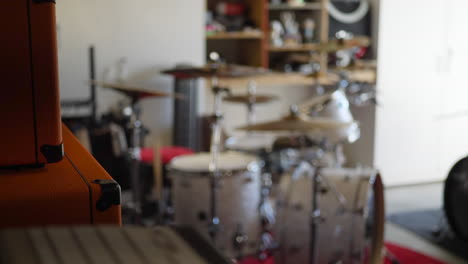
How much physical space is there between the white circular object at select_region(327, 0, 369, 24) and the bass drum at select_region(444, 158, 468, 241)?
6.84 ft

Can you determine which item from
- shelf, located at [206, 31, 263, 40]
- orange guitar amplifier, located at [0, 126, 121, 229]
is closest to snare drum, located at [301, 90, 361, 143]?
shelf, located at [206, 31, 263, 40]

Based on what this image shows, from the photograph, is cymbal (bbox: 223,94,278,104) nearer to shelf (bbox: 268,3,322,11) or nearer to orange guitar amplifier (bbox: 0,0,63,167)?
shelf (bbox: 268,3,322,11)

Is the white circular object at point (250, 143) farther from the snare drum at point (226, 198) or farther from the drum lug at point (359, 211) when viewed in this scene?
the drum lug at point (359, 211)

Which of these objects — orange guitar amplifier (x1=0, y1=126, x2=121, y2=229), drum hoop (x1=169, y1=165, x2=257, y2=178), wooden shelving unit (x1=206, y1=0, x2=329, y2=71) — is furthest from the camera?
wooden shelving unit (x1=206, y1=0, x2=329, y2=71)

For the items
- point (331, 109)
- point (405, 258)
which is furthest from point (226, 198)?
point (405, 258)

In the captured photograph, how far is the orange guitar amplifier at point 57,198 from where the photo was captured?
47cm

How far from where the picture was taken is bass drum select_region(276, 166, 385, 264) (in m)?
2.50

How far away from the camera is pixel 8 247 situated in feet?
1.12

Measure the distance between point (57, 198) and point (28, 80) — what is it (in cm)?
11

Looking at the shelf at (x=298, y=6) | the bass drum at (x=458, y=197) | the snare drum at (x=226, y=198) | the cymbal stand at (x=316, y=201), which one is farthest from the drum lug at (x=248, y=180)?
the shelf at (x=298, y=6)

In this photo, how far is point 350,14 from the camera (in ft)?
15.5

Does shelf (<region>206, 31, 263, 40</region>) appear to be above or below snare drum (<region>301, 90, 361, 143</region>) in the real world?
above

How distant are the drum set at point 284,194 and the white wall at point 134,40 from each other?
102 cm

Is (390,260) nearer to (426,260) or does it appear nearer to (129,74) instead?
(426,260)
